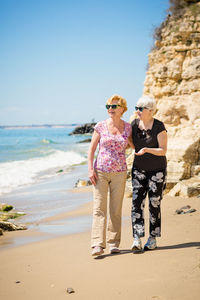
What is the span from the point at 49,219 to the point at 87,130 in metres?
79.0

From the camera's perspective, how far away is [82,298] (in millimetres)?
3002

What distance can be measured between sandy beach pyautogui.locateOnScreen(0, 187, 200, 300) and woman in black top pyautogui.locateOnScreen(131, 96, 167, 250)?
326mm

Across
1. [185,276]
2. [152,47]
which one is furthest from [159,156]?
[152,47]

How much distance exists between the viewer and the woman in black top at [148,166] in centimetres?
418

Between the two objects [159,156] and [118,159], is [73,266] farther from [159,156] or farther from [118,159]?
[159,156]

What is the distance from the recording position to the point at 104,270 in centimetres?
360

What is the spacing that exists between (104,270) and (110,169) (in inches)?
48.0

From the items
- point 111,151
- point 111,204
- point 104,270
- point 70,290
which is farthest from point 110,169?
point 70,290

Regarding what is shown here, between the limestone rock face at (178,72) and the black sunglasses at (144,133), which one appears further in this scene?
the limestone rock face at (178,72)

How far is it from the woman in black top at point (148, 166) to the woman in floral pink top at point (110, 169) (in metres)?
0.18

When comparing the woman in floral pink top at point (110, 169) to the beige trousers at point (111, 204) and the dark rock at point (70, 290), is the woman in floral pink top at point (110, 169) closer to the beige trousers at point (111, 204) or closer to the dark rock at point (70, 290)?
the beige trousers at point (111, 204)

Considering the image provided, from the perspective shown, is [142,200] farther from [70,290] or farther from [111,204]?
[70,290]

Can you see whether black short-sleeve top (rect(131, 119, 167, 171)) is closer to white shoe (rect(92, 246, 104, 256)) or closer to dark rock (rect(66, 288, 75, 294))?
white shoe (rect(92, 246, 104, 256))

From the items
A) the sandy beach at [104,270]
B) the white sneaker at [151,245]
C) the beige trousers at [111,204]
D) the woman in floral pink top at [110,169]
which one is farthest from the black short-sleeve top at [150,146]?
the sandy beach at [104,270]
